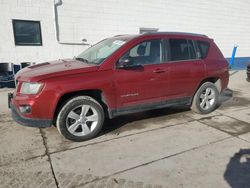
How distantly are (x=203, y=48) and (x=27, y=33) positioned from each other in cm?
594

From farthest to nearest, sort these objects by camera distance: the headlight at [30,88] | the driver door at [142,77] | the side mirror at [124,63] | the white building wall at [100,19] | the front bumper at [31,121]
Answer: the white building wall at [100,19], the driver door at [142,77], the side mirror at [124,63], the front bumper at [31,121], the headlight at [30,88]

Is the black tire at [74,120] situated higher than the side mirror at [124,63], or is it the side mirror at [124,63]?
the side mirror at [124,63]

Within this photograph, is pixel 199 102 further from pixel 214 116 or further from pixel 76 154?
pixel 76 154

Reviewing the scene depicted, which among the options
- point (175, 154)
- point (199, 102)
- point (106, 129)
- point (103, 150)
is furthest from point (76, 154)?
point (199, 102)

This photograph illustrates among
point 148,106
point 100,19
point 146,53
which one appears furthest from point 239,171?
point 100,19

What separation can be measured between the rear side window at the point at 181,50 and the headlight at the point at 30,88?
2.53 meters

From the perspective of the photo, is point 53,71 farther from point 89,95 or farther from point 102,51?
point 102,51

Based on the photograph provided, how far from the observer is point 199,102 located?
17.0 ft

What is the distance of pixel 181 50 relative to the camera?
4.75m

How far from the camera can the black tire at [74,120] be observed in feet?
12.0

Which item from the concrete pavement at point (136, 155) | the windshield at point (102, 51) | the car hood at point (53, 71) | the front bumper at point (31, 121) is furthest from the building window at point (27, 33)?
the front bumper at point (31, 121)

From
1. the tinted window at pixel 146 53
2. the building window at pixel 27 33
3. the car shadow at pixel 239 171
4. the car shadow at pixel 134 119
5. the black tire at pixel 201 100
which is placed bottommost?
the car shadow at pixel 239 171

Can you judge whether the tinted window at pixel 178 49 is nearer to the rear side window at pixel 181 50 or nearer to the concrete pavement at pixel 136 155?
the rear side window at pixel 181 50

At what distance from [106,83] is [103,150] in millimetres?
1100
